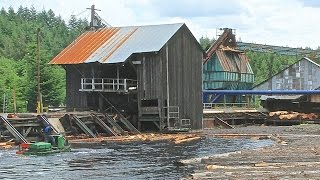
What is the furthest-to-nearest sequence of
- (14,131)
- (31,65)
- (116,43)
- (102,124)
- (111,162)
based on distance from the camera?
(31,65) < (116,43) < (102,124) < (14,131) < (111,162)

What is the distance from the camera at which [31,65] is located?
82062mm

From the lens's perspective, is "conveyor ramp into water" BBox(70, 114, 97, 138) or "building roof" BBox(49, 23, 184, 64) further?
"building roof" BBox(49, 23, 184, 64)

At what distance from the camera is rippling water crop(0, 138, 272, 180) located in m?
25.1

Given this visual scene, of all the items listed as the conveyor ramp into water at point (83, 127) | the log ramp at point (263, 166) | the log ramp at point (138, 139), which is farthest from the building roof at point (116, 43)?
the log ramp at point (263, 166)

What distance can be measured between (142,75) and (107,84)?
10.4ft

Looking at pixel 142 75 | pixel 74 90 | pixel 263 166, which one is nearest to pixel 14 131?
pixel 142 75

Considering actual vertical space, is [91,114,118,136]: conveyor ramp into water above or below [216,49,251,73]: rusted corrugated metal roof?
below

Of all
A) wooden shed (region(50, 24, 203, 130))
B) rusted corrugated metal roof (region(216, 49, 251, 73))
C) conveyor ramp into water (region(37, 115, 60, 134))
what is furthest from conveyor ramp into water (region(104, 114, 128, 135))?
rusted corrugated metal roof (region(216, 49, 251, 73))

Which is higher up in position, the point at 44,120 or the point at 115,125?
the point at 44,120

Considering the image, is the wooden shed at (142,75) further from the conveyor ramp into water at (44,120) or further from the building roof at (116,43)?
the conveyor ramp into water at (44,120)

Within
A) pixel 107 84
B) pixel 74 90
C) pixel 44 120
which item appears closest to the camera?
pixel 44 120

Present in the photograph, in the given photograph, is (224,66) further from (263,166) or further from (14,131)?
(263,166)

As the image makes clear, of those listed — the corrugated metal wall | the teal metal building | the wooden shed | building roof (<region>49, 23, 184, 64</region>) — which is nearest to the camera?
building roof (<region>49, 23, 184, 64</region>)

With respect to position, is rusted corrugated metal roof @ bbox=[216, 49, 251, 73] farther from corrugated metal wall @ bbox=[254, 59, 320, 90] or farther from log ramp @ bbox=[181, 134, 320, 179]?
log ramp @ bbox=[181, 134, 320, 179]
